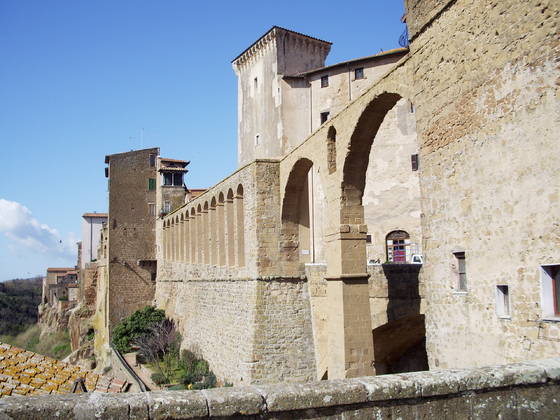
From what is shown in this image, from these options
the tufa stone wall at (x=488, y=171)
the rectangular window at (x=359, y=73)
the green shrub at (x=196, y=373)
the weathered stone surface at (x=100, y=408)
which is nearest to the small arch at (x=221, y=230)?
the green shrub at (x=196, y=373)

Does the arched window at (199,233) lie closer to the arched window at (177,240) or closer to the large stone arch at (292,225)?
the arched window at (177,240)

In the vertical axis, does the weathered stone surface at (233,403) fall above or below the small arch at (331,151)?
below

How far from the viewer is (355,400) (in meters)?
3.53

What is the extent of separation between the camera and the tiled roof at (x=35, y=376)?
26.0 feet

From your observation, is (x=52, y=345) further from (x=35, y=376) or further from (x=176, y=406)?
(x=176, y=406)

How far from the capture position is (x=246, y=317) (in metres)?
16.9

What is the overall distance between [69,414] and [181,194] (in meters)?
32.8

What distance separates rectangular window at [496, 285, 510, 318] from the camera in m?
7.17

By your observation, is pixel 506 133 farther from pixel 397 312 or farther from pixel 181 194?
pixel 181 194

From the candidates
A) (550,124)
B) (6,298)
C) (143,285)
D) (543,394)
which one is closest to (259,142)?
(143,285)

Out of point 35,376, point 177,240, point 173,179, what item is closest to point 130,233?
point 173,179

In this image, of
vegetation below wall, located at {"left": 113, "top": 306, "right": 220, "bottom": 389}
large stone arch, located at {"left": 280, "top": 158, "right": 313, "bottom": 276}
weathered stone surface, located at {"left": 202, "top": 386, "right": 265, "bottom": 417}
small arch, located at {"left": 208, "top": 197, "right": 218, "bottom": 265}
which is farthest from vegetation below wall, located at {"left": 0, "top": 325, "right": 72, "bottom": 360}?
weathered stone surface, located at {"left": 202, "top": 386, "right": 265, "bottom": 417}

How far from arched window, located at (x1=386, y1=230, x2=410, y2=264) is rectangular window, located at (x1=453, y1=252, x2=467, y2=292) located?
601 inches

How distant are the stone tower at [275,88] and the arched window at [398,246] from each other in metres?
6.95
